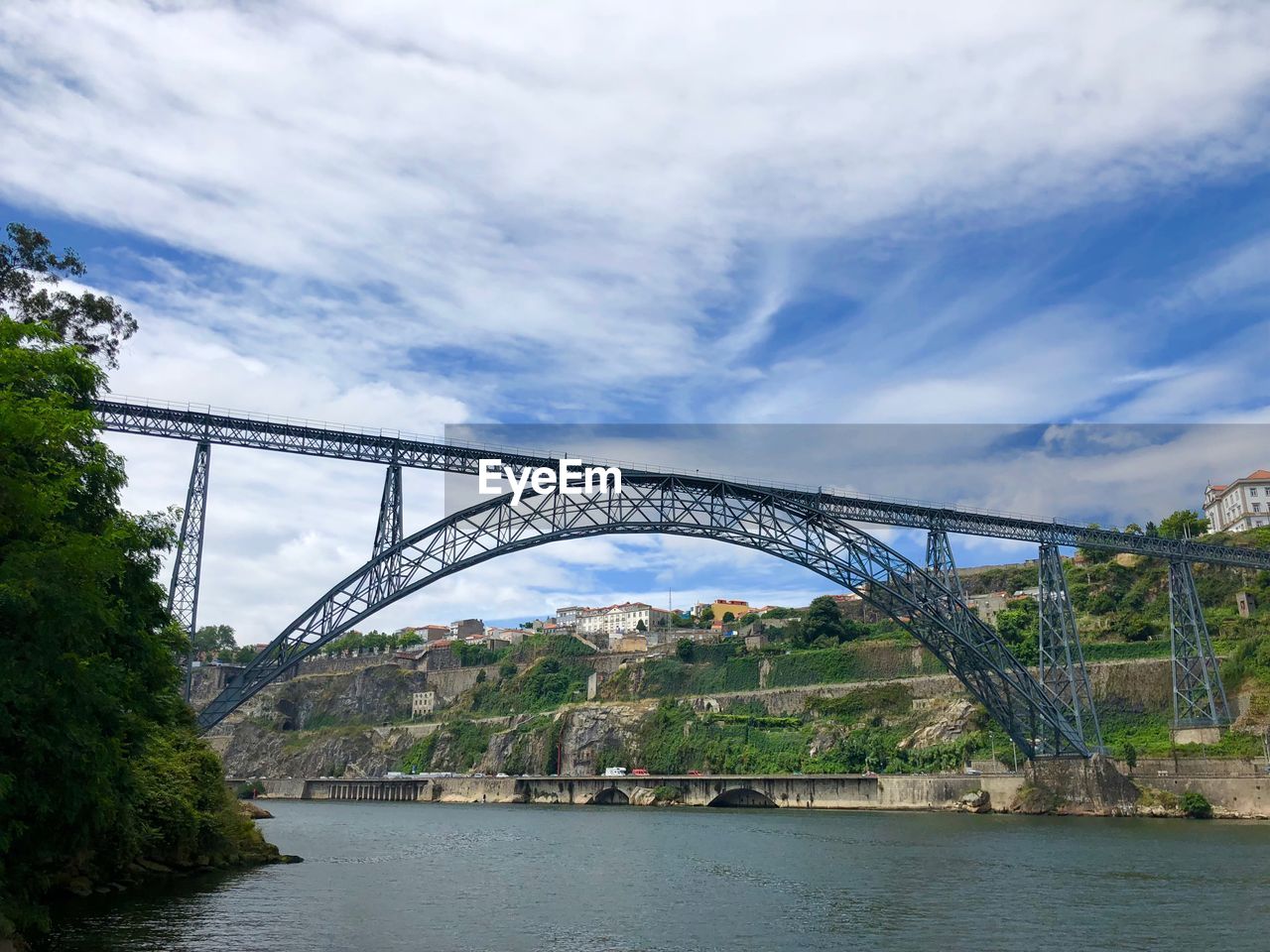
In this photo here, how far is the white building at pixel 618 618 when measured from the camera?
152500mm

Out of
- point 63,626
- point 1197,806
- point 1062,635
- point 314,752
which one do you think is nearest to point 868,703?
point 1062,635

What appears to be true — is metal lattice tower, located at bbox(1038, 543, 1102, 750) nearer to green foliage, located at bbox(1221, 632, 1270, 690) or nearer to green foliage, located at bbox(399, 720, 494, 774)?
green foliage, located at bbox(1221, 632, 1270, 690)

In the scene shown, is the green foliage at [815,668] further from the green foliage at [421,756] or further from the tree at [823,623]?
the green foliage at [421,756]

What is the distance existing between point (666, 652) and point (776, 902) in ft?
264

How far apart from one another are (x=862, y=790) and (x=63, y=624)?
58796 mm

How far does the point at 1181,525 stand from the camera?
8781 cm

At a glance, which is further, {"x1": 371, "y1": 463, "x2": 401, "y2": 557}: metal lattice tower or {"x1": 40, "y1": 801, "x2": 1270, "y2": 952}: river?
{"x1": 371, "y1": 463, "x2": 401, "y2": 557}: metal lattice tower

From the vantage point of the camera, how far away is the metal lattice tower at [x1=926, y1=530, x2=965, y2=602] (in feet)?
163

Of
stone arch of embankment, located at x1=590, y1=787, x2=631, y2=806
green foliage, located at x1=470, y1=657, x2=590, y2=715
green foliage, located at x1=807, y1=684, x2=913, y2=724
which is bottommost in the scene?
stone arch of embankment, located at x1=590, y1=787, x2=631, y2=806

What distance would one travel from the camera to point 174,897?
24.2 metres

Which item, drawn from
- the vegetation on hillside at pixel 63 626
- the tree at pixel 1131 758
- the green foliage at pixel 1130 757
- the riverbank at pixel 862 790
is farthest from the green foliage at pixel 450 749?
the vegetation on hillside at pixel 63 626

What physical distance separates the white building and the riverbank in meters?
56.9

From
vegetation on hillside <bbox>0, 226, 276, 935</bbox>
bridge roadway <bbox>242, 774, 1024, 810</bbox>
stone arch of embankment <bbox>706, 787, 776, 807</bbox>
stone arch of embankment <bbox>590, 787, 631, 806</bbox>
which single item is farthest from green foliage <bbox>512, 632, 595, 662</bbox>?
vegetation on hillside <bbox>0, 226, 276, 935</bbox>

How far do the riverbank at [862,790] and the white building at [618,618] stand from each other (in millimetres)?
56868
